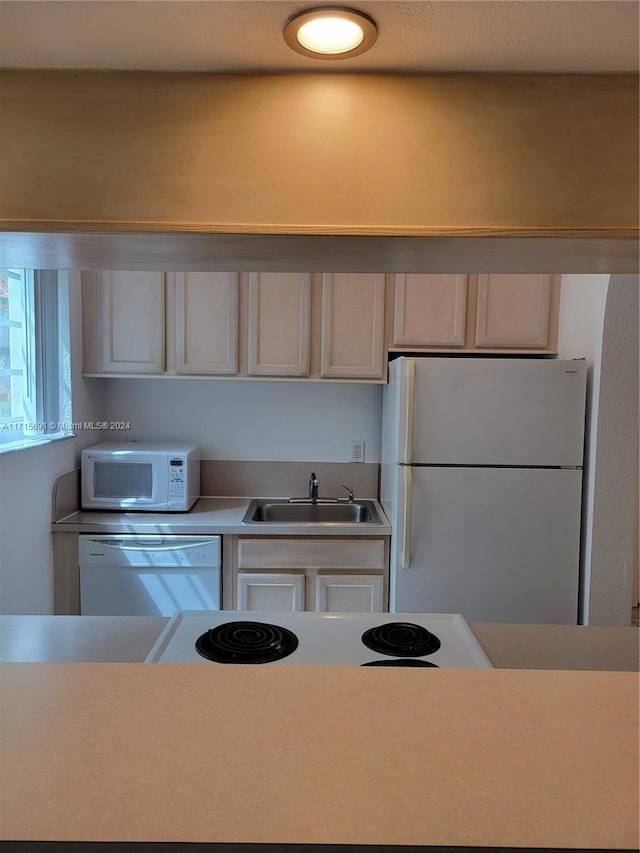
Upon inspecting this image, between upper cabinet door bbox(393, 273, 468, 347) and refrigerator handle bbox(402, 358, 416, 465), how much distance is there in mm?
416

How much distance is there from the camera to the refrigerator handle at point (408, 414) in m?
2.46

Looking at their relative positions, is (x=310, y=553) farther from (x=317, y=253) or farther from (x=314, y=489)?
(x=317, y=253)

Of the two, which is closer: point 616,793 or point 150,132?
point 616,793

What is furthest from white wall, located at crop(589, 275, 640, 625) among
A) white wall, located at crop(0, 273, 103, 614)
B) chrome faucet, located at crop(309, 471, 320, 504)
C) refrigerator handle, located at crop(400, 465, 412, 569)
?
white wall, located at crop(0, 273, 103, 614)

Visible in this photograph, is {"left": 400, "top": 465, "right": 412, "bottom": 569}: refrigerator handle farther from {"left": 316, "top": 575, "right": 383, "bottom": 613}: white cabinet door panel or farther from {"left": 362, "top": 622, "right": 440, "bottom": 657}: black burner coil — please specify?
{"left": 362, "top": 622, "right": 440, "bottom": 657}: black burner coil

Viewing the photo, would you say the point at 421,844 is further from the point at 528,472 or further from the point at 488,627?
the point at 528,472

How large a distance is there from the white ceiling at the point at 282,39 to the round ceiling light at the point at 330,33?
0.01 meters

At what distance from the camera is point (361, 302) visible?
286 centimetres

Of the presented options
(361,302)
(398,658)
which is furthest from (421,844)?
(361,302)

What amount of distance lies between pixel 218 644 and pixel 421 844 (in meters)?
0.85

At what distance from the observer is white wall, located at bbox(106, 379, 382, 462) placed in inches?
128

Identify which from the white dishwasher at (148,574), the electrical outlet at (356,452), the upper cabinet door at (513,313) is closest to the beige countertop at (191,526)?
the white dishwasher at (148,574)

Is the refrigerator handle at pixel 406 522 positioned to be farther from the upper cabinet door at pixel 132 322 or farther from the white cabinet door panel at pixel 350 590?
the upper cabinet door at pixel 132 322

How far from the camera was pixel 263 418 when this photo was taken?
3.27 meters
